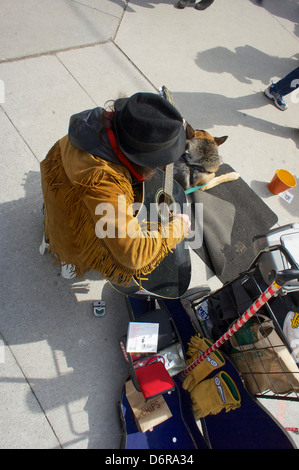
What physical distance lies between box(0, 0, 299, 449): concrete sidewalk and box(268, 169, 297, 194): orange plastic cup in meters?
0.15

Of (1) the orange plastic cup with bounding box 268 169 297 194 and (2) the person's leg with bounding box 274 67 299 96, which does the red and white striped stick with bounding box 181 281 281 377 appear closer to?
(1) the orange plastic cup with bounding box 268 169 297 194

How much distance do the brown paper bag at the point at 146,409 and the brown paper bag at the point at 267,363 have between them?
0.57 meters

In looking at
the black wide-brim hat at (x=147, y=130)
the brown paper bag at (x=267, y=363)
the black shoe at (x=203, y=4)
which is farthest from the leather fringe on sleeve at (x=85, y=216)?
the black shoe at (x=203, y=4)

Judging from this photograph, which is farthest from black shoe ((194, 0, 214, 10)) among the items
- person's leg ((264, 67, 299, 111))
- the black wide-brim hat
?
the black wide-brim hat

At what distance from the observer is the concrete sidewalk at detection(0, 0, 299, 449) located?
2104 millimetres

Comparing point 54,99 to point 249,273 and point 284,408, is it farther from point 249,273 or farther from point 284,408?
point 284,408

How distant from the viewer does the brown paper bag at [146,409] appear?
1919 millimetres

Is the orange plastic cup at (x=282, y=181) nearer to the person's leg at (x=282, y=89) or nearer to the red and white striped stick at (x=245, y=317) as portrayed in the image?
the person's leg at (x=282, y=89)

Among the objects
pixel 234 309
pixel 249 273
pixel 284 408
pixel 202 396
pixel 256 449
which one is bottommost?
pixel 284 408

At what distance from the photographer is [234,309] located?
2045 mm

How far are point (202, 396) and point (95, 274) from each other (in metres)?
1.25

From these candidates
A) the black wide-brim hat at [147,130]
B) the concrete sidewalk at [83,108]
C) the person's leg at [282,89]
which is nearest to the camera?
the black wide-brim hat at [147,130]

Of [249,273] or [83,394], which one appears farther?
[83,394]
